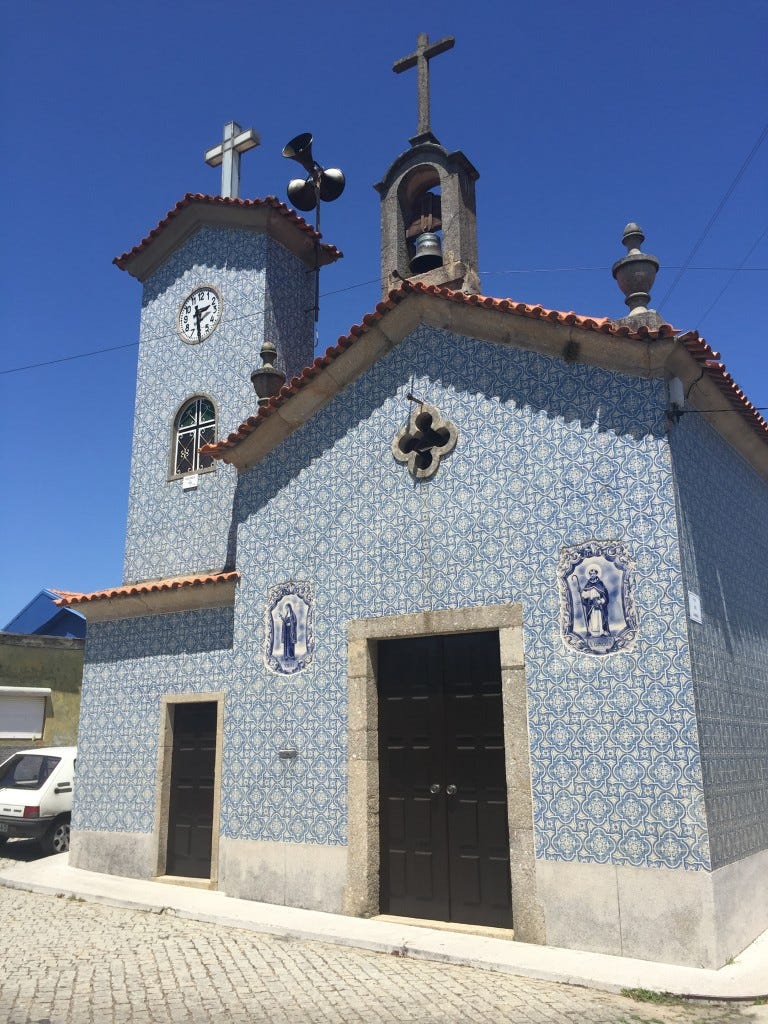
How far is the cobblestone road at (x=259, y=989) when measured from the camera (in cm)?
511

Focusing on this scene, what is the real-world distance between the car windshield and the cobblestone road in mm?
5388

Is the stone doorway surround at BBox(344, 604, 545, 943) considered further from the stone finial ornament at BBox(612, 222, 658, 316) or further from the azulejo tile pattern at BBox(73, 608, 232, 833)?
the stone finial ornament at BBox(612, 222, 658, 316)

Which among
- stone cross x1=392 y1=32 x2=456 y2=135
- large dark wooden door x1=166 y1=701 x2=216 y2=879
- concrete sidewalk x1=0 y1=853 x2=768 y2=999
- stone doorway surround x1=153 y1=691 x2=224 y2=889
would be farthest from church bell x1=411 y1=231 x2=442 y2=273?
concrete sidewalk x1=0 y1=853 x2=768 y2=999

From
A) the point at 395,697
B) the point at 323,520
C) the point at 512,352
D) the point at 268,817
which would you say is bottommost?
the point at 268,817

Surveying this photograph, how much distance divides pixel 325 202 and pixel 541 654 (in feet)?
27.4

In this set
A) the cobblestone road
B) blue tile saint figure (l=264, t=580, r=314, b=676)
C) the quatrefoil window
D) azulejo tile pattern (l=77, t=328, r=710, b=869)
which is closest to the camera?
the cobblestone road

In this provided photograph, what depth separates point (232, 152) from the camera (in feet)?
42.5

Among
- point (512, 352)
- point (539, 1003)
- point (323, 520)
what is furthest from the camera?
point (323, 520)

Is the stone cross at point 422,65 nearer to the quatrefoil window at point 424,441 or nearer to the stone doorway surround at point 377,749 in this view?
the quatrefoil window at point 424,441

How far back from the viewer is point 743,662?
7992 millimetres

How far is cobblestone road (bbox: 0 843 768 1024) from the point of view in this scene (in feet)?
16.8

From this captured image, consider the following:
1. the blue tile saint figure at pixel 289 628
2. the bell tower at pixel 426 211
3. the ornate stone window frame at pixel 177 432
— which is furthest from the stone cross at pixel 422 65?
the blue tile saint figure at pixel 289 628

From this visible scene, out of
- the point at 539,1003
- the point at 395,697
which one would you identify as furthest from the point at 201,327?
the point at 539,1003

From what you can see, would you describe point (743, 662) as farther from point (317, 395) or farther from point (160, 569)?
point (160, 569)
